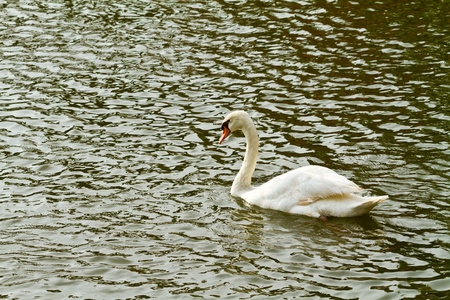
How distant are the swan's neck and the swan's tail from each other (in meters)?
2.01

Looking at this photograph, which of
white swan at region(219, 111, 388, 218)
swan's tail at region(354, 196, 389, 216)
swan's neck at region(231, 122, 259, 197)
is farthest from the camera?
swan's neck at region(231, 122, 259, 197)

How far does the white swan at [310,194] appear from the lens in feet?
36.7

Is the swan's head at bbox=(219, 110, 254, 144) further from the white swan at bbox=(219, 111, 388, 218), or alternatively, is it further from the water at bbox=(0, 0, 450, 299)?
the water at bbox=(0, 0, 450, 299)

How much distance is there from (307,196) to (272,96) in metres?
5.02

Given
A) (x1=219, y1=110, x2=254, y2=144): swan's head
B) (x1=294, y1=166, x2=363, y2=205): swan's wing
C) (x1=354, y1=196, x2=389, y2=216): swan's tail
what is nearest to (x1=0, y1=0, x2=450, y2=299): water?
(x1=354, y1=196, x2=389, y2=216): swan's tail

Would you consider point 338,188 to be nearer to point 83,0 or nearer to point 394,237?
point 394,237

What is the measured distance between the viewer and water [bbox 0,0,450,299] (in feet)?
32.1

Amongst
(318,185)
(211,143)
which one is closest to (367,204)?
(318,185)

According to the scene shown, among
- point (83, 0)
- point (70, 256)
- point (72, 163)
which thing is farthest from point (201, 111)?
point (83, 0)

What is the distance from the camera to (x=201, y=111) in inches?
619

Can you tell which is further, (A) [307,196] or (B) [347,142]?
(B) [347,142]

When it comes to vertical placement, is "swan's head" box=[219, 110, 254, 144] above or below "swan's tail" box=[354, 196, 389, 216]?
above

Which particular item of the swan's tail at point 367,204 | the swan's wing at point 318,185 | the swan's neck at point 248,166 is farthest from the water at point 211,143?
the swan's wing at point 318,185

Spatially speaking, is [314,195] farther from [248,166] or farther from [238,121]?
[238,121]
